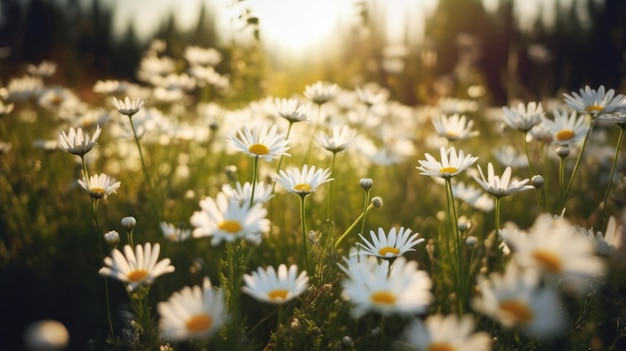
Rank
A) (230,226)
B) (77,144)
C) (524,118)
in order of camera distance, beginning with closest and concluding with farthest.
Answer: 1. (230,226)
2. (77,144)
3. (524,118)

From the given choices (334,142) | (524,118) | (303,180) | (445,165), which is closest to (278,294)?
(303,180)

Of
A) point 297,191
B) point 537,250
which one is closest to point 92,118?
point 297,191

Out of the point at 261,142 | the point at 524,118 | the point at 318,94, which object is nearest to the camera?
the point at 261,142

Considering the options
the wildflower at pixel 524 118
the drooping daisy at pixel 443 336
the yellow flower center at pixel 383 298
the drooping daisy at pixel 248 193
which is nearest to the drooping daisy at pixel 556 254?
the drooping daisy at pixel 443 336

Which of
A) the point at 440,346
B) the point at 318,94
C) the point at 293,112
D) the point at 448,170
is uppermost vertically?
the point at 318,94

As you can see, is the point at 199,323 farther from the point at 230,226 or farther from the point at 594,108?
the point at 594,108

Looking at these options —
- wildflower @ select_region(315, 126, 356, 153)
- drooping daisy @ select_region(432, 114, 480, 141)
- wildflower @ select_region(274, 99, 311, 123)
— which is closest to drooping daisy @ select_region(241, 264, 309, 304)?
wildflower @ select_region(315, 126, 356, 153)

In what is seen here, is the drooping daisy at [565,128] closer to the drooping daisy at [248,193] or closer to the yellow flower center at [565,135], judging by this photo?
the yellow flower center at [565,135]
